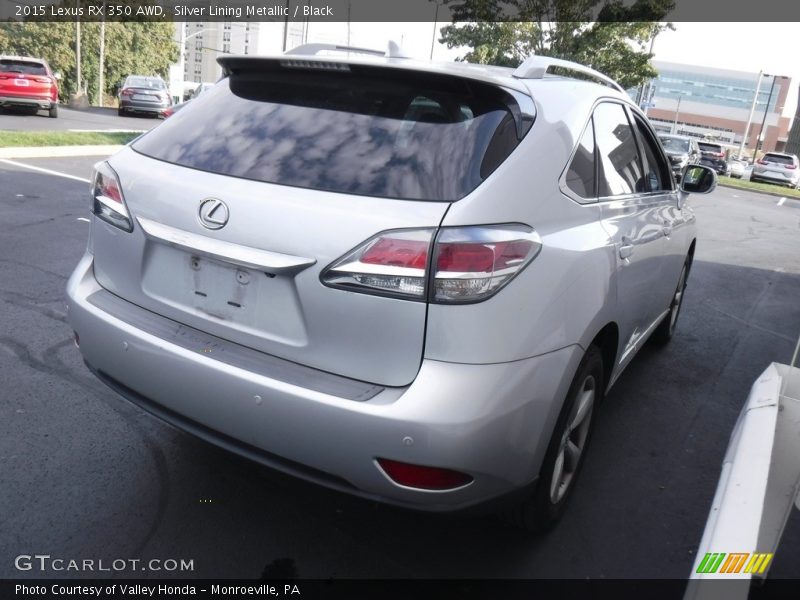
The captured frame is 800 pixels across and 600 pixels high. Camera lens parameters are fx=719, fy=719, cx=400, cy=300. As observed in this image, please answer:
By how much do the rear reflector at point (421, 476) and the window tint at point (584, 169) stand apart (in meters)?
1.10

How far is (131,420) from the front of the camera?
11.2 ft

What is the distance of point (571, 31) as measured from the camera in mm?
20953

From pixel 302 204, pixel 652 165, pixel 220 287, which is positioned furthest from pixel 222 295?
pixel 652 165

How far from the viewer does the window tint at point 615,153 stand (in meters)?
2.97

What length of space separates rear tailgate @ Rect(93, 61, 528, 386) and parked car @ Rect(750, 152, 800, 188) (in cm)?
3434

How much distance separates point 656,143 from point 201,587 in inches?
131

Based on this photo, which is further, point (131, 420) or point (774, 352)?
point (774, 352)

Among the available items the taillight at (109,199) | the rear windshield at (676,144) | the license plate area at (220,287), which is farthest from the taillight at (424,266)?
the rear windshield at (676,144)

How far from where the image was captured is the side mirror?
15.3 feet

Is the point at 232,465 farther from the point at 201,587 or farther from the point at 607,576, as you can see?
the point at 607,576

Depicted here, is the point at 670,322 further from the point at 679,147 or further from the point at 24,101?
the point at 679,147

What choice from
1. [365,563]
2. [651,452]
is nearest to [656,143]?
[651,452]

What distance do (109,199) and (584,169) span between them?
177 cm

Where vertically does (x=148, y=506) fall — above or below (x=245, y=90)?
below
